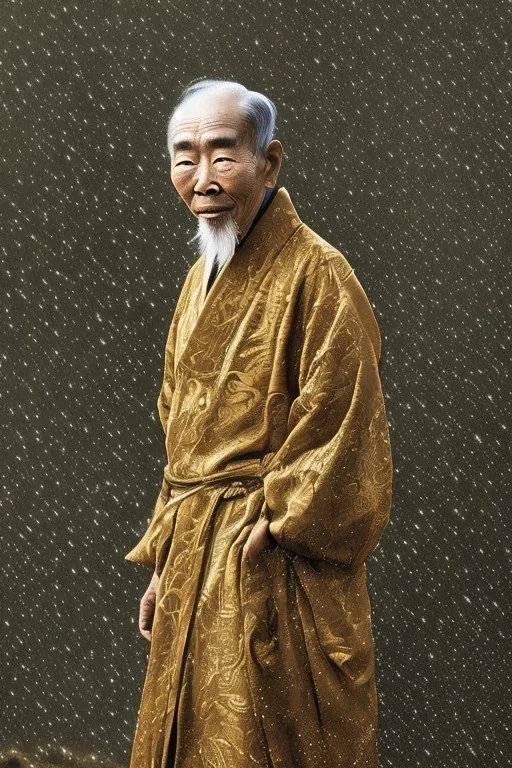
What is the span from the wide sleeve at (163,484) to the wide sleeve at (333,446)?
8.4 inches

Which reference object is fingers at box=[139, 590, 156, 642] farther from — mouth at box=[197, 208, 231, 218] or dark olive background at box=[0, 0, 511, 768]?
dark olive background at box=[0, 0, 511, 768]

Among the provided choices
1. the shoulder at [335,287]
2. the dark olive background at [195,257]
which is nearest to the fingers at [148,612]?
the shoulder at [335,287]

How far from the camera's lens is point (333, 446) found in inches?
65.4

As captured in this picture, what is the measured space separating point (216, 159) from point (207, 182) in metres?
0.04

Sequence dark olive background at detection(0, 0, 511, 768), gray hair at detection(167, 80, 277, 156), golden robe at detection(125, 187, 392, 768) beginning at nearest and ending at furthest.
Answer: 1. golden robe at detection(125, 187, 392, 768)
2. gray hair at detection(167, 80, 277, 156)
3. dark olive background at detection(0, 0, 511, 768)

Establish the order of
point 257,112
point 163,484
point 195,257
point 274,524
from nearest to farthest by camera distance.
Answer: point 274,524
point 257,112
point 163,484
point 195,257

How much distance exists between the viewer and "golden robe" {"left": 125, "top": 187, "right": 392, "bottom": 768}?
5.40ft

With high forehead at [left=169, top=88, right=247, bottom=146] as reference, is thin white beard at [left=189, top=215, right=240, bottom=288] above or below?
below

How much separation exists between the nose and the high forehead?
0.17ft

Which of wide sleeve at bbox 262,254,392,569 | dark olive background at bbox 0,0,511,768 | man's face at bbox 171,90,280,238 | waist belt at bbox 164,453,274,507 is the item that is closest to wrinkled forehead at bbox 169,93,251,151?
man's face at bbox 171,90,280,238

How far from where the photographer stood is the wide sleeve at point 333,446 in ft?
5.41

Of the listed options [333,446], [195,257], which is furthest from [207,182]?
[195,257]

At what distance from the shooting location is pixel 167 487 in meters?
1.84

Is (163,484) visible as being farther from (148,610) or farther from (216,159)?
(216,159)
